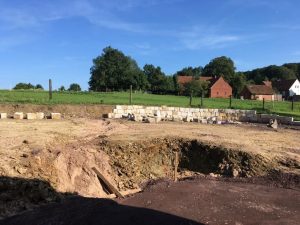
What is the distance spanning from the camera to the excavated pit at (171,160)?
38.0 ft

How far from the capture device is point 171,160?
1284cm

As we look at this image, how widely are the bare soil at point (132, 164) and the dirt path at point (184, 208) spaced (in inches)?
1.0

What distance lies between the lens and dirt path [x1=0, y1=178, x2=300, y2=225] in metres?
7.31

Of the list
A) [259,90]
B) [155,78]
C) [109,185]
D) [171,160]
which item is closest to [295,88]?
[259,90]

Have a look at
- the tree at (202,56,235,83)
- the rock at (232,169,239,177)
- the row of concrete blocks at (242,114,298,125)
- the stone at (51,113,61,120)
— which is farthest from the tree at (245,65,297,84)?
the rock at (232,169,239,177)

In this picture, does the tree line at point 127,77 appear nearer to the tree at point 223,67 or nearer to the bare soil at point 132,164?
the tree at point 223,67

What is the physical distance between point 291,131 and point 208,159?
7674 mm

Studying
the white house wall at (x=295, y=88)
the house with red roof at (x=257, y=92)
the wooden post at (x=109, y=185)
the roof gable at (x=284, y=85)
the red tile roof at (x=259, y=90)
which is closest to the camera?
the wooden post at (x=109, y=185)

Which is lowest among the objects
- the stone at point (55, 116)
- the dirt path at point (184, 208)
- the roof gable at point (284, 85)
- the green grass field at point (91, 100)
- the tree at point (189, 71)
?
the dirt path at point (184, 208)

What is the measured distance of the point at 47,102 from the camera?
21328 millimetres

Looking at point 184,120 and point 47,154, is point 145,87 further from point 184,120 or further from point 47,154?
point 47,154

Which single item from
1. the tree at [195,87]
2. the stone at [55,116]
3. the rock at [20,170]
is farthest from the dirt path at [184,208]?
the tree at [195,87]

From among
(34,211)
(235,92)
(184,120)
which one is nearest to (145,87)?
(235,92)

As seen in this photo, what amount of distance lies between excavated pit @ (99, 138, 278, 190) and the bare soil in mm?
26
